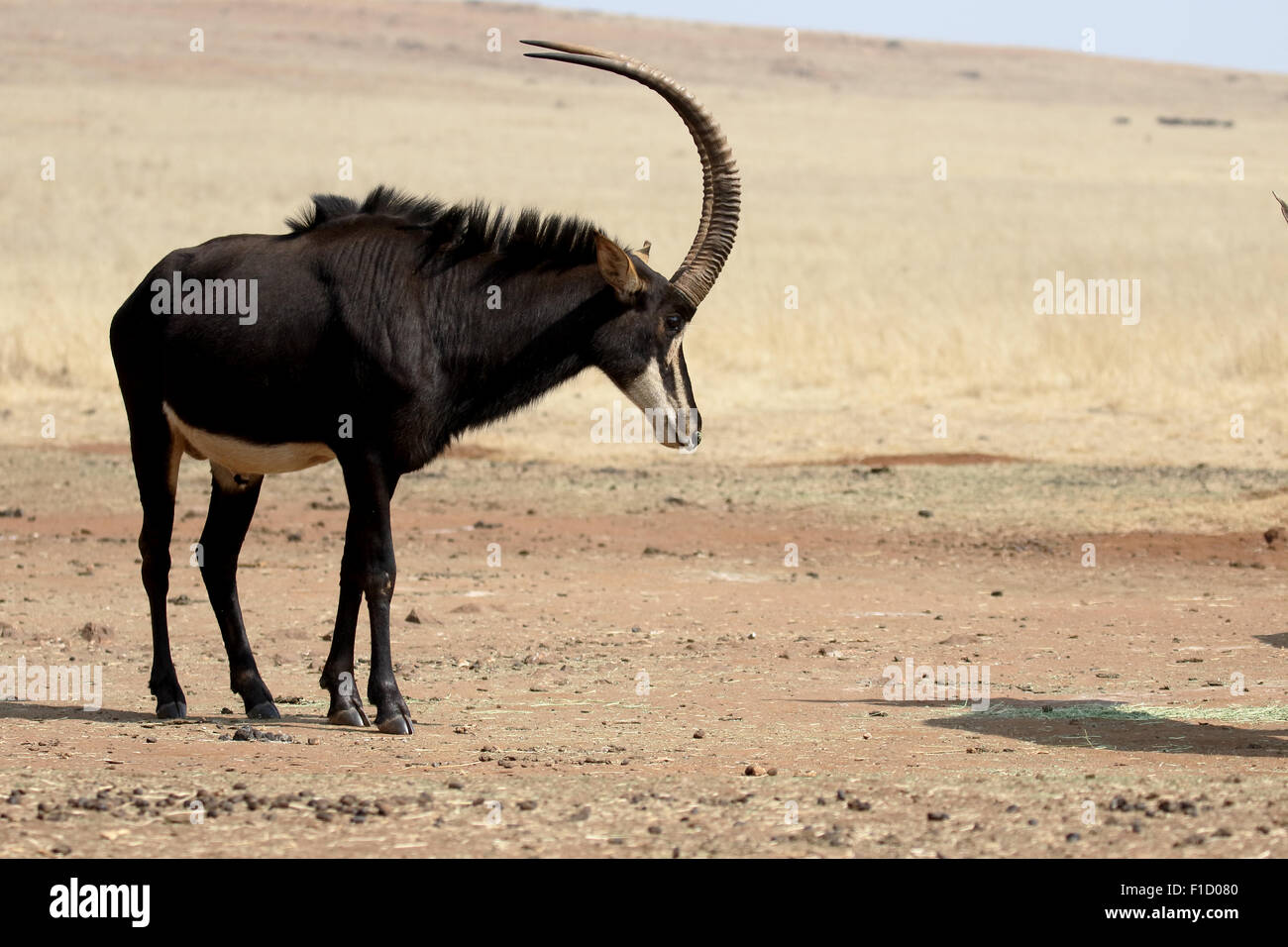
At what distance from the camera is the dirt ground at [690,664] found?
5.93 metres

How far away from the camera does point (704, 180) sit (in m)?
8.20

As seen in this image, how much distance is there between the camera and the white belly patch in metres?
7.96

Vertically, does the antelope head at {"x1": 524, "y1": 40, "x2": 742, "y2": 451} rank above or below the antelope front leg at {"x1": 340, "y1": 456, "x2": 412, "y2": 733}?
above

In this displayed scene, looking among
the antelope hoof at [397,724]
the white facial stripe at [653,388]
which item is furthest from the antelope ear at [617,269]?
the antelope hoof at [397,724]

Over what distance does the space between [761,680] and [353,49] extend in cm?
8226

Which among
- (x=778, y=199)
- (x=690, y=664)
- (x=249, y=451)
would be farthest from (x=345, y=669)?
(x=778, y=199)

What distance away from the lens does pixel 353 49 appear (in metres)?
87.6

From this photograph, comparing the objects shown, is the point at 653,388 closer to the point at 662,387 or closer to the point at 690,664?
the point at 662,387

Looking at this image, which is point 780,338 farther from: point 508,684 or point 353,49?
point 353,49

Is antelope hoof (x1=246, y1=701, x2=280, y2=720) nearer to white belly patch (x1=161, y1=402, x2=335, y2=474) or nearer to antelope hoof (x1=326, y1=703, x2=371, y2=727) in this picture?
antelope hoof (x1=326, y1=703, x2=371, y2=727)

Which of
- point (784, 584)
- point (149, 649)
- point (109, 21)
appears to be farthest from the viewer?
point (109, 21)

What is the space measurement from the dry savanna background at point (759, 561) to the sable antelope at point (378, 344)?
38.8 inches

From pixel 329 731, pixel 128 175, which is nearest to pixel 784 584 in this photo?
pixel 329 731

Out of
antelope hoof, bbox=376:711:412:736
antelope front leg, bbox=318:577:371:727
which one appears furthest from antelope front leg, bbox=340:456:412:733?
antelope front leg, bbox=318:577:371:727
